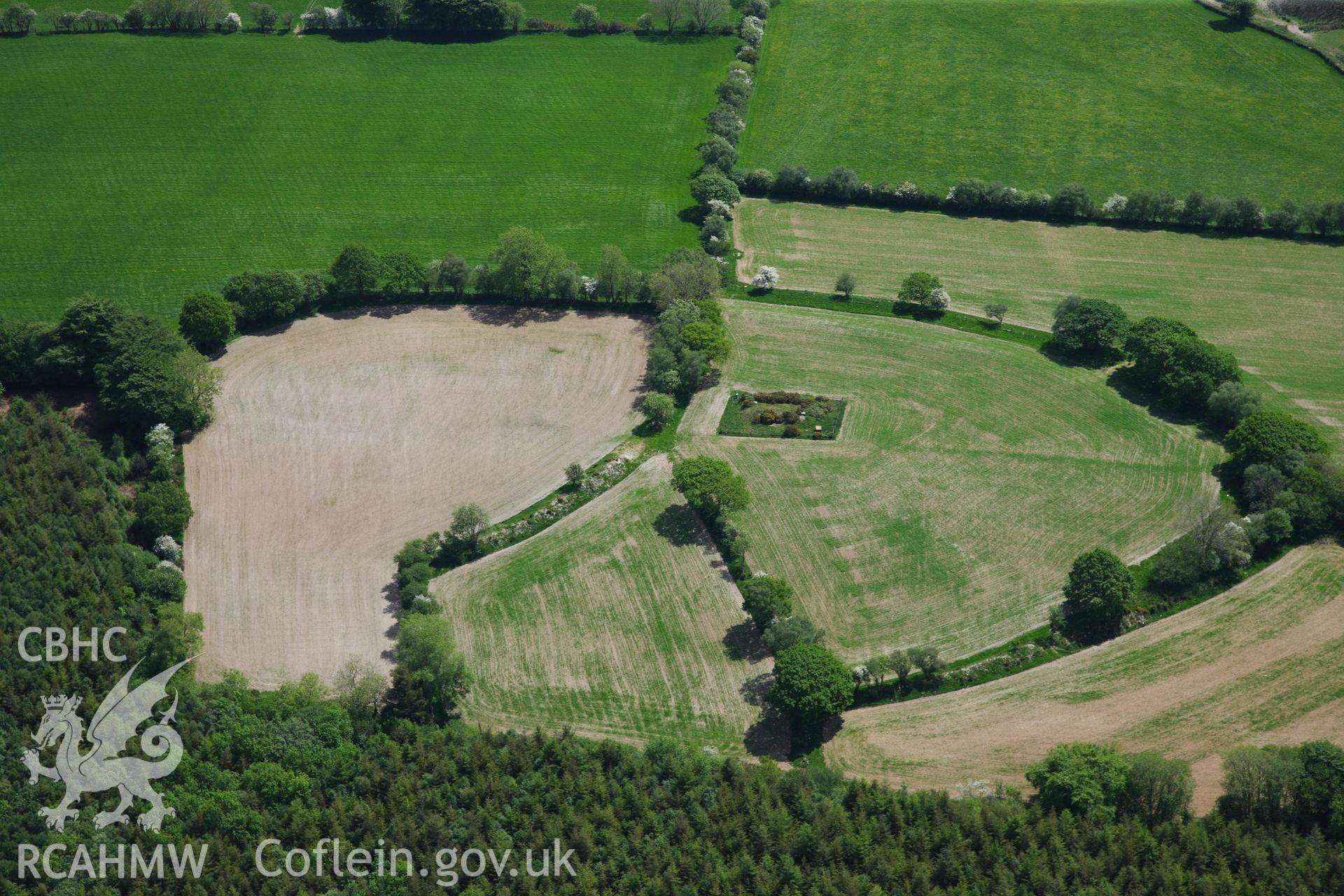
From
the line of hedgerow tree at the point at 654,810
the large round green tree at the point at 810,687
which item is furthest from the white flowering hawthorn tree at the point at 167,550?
the large round green tree at the point at 810,687

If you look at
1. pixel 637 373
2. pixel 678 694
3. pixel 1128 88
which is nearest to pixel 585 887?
pixel 678 694

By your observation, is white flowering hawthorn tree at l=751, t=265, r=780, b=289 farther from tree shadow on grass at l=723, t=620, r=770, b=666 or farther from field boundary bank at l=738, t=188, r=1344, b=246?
tree shadow on grass at l=723, t=620, r=770, b=666

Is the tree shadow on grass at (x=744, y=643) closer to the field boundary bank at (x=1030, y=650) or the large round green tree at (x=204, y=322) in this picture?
the field boundary bank at (x=1030, y=650)

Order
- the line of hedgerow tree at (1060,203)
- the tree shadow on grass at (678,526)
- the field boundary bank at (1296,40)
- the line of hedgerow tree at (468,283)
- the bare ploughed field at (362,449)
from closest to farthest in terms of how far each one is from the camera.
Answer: the bare ploughed field at (362,449) < the tree shadow on grass at (678,526) < the line of hedgerow tree at (468,283) < the line of hedgerow tree at (1060,203) < the field boundary bank at (1296,40)

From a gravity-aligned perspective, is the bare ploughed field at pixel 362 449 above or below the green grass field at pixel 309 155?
below

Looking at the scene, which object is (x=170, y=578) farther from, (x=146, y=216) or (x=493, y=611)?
(x=146, y=216)

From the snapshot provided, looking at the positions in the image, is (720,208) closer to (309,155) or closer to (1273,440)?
(309,155)

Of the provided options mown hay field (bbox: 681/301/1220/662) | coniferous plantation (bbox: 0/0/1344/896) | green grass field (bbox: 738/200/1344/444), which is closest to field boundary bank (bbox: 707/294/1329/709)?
coniferous plantation (bbox: 0/0/1344/896)

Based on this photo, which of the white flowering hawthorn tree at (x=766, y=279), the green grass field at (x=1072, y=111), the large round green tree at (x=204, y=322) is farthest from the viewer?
the green grass field at (x=1072, y=111)
